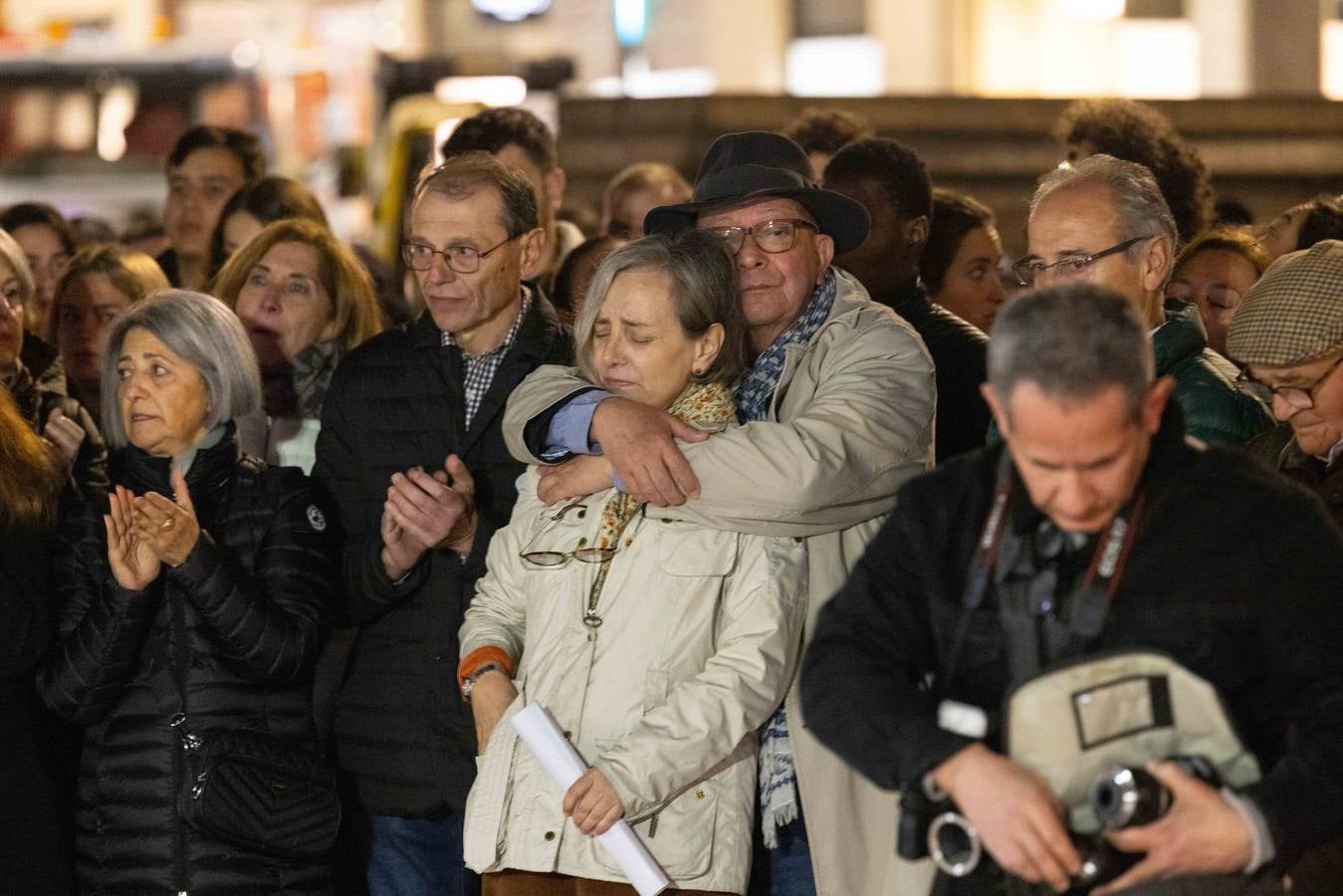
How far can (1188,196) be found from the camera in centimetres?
566

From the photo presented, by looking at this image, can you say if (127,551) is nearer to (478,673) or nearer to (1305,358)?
(478,673)

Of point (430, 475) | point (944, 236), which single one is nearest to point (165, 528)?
point (430, 475)

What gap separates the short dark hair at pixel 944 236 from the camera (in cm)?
645

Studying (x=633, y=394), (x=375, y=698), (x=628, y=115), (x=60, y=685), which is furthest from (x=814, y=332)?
(x=628, y=115)

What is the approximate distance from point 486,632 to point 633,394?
59 centimetres

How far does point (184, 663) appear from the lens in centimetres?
434

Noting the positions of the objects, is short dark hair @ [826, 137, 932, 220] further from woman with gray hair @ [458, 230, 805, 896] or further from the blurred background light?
the blurred background light

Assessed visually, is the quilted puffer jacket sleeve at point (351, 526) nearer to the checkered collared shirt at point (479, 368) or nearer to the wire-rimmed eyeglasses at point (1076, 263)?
the checkered collared shirt at point (479, 368)

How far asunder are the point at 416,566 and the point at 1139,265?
180cm

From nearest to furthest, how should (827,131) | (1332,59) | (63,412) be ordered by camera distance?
(63,412) → (827,131) → (1332,59)

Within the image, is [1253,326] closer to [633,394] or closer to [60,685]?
[633,394]

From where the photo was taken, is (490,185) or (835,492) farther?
(490,185)

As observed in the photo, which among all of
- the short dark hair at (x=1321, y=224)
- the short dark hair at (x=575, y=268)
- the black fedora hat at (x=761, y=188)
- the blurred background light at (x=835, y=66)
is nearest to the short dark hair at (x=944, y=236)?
the short dark hair at (x=575, y=268)

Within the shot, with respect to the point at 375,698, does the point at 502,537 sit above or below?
above
